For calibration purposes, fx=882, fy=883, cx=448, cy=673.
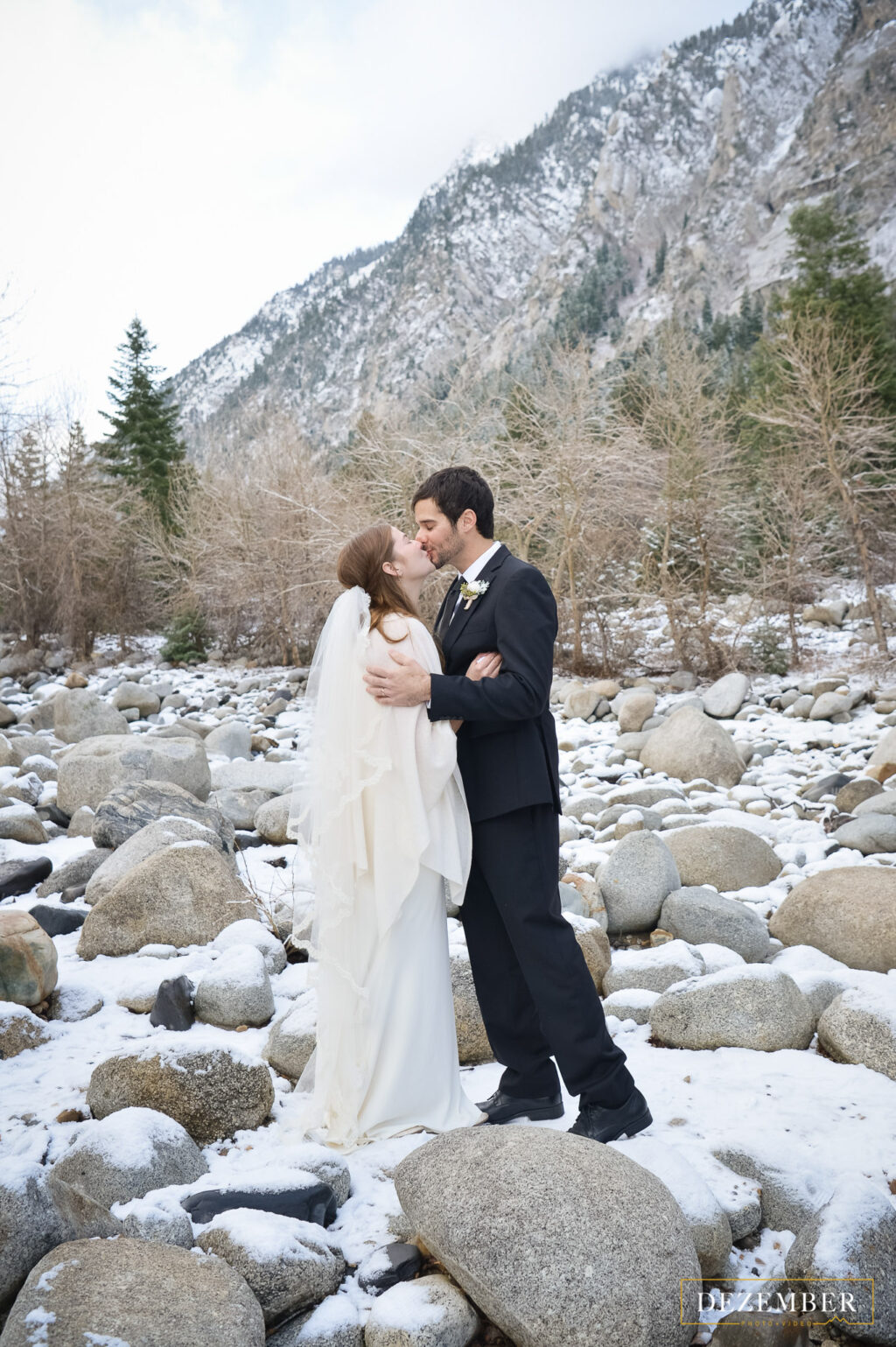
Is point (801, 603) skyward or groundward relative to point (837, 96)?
groundward

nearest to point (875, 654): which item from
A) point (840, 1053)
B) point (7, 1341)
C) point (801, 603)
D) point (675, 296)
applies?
point (801, 603)

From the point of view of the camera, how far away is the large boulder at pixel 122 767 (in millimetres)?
8125

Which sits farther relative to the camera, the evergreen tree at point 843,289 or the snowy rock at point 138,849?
the evergreen tree at point 843,289

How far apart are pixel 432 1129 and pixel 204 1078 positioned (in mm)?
850

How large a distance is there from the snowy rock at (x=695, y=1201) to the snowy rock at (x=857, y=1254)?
185mm

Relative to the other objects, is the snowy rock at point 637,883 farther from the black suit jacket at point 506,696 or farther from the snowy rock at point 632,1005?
the black suit jacket at point 506,696

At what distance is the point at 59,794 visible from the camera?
327 inches

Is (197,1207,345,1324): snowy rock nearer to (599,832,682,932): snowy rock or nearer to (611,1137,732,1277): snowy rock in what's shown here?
(611,1137,732,1277): snowy rock

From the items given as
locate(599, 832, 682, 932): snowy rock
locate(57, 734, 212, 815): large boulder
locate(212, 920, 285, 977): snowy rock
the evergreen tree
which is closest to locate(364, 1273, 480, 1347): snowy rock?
locate(212, 920, 285, 977): snowy rock

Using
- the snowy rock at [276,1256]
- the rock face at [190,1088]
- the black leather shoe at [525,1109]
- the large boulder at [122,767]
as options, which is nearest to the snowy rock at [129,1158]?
the rock face at [190,1088]

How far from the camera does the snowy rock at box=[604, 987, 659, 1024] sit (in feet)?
13.6

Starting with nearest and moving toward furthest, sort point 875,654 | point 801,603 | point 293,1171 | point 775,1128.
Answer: point 293,1171, point 775,1128, point 875,654, point 801,603

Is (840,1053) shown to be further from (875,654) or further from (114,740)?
(875,654)

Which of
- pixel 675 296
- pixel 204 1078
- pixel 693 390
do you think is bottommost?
pixel 204 1078
